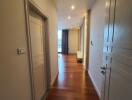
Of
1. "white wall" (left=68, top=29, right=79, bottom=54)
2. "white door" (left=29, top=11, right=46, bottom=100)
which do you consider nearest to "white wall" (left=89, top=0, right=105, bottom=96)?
"white door" (left=29, top=11, right=46, bottom=100)

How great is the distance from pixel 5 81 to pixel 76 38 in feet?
31.3

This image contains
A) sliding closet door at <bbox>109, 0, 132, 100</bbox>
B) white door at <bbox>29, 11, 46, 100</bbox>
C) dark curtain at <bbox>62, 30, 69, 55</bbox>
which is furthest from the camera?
dark curtain at <bbox>62, 30, 69, 55</bbox>

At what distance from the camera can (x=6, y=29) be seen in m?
0.97

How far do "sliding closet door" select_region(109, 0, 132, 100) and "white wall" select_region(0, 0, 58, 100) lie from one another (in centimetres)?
114

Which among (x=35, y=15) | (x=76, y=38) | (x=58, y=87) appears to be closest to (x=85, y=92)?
(x=58, y=87)

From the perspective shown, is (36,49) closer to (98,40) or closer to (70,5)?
(98,40)

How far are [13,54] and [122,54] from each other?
116cm

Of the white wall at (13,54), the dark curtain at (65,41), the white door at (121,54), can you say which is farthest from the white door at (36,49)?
the dark curtain at (65,41)

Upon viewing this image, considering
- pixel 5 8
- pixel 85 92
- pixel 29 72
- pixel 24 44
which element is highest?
pixel 5 8

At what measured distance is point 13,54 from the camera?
3.58 feet

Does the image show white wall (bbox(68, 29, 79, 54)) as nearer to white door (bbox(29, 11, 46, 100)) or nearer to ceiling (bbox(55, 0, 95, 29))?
ceiling (bbox(55, 0, 95, 29))

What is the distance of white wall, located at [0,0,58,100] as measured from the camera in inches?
36.6

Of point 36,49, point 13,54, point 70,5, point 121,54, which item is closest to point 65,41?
point 70,5

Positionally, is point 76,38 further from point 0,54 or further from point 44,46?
point 0,54
